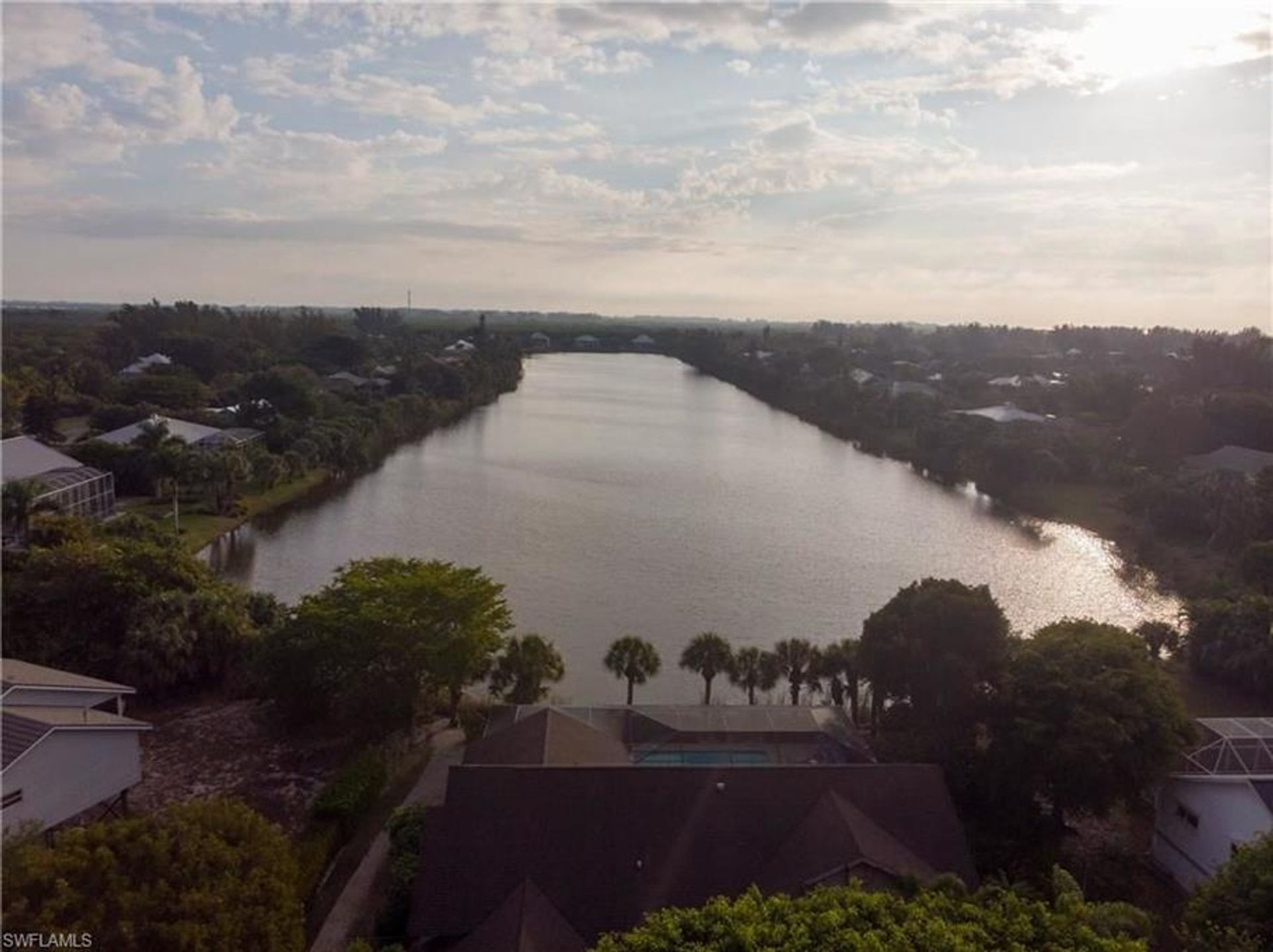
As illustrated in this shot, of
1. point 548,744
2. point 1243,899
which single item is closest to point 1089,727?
point 1243,899

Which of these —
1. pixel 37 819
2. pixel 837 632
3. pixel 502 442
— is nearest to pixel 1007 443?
pixel 837 632

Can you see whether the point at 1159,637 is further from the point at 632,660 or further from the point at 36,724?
the point at 36,724

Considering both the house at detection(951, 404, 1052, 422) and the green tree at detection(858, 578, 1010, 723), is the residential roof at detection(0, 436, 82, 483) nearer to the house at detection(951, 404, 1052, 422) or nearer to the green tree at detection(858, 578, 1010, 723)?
the green tree at detection(858, 578, 1010, 723)

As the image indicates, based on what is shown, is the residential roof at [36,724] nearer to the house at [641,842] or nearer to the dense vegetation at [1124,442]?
the house at [641,842]

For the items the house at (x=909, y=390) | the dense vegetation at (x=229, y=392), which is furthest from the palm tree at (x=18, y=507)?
the house at (x=909, y=390)

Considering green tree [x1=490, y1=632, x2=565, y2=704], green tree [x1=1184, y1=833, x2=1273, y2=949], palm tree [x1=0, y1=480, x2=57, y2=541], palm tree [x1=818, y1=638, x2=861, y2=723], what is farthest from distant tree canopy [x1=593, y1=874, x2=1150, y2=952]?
palm tree [x1=0, y1=480, x2=57, y2=541]

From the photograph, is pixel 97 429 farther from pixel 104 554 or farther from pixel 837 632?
pixel 837 632

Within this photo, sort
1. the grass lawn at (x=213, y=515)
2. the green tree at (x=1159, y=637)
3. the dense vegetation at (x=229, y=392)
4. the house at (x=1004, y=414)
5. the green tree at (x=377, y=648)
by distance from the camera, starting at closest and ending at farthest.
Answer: the green tree at (x=377, y=648)
the green tree at (x=1159, y=637)
the grass lawn at (x=213, y=515)
the dense vegetation at (x=229, y=392)
the house at (x=1004, y=414)

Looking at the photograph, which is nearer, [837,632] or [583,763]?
[583,763]
